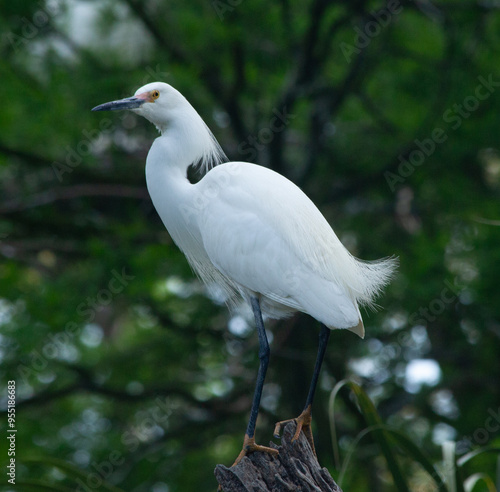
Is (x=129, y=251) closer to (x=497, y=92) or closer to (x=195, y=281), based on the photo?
(x=195, y=281)

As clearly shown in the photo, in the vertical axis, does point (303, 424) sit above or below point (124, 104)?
below

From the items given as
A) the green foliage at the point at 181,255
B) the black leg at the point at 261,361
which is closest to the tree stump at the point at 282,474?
the black leg at the point at 261,361

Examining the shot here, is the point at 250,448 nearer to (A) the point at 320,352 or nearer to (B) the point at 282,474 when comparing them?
(B) the point at 282,474

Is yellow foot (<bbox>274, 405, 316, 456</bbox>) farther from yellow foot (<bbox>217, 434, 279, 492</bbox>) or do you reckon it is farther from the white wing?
the white wing

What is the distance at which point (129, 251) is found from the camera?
4965 millimetres

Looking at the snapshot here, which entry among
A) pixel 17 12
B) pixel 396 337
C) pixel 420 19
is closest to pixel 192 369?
pixel 396 337

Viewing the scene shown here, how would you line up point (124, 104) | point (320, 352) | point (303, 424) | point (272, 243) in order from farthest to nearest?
point (124, 104)
point (272, 243)
point (320, 352)
point (303, 424)

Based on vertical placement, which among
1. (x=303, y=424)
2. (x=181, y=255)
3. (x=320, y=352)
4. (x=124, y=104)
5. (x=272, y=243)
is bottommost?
(x=181, y=255)

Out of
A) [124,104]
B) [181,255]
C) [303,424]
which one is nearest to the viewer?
[303,424]

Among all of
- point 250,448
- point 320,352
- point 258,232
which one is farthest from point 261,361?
point 258,232

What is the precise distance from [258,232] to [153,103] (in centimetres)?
69

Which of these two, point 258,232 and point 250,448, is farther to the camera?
point 258,232

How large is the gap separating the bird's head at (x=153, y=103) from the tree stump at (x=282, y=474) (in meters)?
1.41

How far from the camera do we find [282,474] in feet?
6.93
